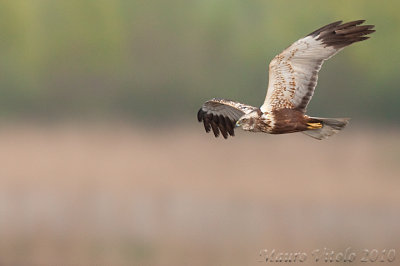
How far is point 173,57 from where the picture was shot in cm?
3216

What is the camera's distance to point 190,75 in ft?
103

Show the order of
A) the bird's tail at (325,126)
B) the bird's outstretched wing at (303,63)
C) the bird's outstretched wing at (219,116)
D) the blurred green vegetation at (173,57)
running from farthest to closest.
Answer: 1. the blurred green vegetation at (173,57)
2. the bird's outstretched wing at (219,116)
3. the bird's outstretched wing at (303,63)
4. the bird's tail at (325,126)

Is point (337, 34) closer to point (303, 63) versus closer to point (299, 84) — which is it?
point (303, 63)

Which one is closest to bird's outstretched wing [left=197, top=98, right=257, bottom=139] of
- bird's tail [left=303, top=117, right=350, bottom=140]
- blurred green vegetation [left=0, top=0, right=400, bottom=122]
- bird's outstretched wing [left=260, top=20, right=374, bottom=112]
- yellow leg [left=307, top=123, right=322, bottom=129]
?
bird's outstretched wing [left=260, top=20, right=374, bottom=112]

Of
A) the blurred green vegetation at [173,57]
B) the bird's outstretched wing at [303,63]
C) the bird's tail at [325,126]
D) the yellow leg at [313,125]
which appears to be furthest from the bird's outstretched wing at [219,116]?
the blurred green vegetation at [173,57]

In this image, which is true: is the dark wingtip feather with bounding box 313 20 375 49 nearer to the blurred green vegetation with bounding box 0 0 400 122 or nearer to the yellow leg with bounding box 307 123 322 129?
the yellow leg with bounding box 307 123 322 129

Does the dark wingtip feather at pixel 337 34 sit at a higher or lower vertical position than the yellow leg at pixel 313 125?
higher

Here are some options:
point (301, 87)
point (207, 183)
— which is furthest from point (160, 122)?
point (301, 87)

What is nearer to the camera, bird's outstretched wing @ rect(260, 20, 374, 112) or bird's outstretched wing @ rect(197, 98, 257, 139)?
bird's outstretched wing @ rect(260, 20, 374, 112)

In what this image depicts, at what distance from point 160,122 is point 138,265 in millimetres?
4972

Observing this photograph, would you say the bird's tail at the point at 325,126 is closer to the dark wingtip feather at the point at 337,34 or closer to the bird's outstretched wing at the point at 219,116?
the dark wingtip feather at the point at 337,34

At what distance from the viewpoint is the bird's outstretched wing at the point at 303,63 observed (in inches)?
562

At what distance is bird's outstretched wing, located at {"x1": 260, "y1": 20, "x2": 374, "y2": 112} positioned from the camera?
46.9ft

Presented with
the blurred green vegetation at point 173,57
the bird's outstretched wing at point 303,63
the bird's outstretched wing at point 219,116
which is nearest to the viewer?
the bird's outstretched wing at point 303,63
